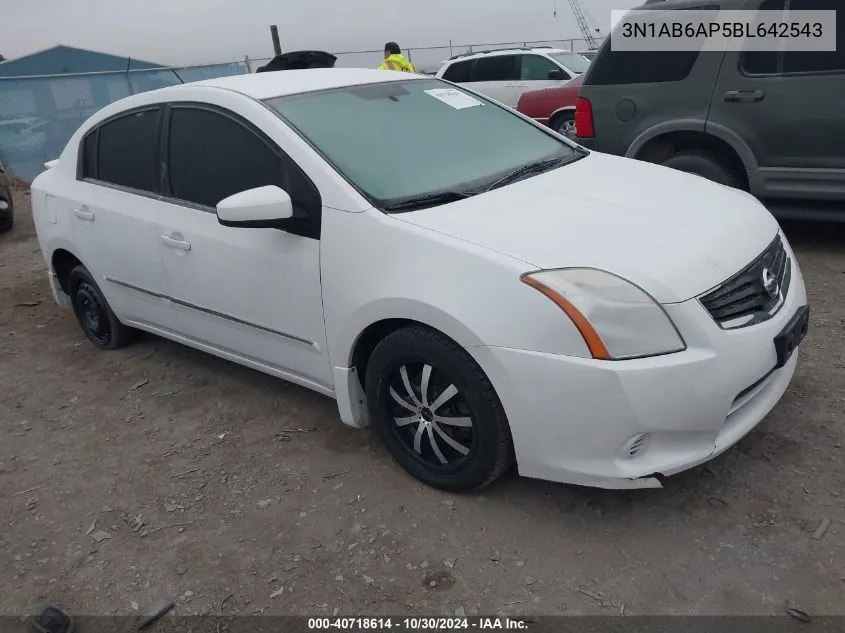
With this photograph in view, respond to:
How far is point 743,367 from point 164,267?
2.77 metres

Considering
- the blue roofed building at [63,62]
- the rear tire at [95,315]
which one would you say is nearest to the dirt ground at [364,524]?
the rear tire at [95,315]

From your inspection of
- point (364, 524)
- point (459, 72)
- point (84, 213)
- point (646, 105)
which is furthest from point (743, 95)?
point (459, 72)

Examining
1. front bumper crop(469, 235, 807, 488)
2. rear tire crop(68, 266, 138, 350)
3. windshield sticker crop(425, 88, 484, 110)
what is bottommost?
rear tire crop(68, 266, 138, 350)

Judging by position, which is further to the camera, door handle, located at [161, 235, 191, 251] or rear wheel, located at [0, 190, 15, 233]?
rear wheel, located at [0, 190, 15, 233]

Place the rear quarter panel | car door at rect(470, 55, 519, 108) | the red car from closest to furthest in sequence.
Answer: the rear quarter panel → the red car → car door at rect(470, 55, 519, 108)

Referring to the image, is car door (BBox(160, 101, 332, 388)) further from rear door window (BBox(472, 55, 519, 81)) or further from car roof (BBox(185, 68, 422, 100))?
rear door window (BBox(472, 55, 519, 81))

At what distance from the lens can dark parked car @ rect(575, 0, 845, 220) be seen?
195 inches

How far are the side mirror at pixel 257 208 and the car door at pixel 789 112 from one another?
143 inches

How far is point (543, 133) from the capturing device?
4.00m

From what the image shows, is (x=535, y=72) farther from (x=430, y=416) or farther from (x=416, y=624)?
(x=416, y=624)

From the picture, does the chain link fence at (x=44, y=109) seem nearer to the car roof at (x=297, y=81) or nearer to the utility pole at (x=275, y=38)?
the utility pole at (x=275, y=38)

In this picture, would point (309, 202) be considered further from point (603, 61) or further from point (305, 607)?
point (603, 61)

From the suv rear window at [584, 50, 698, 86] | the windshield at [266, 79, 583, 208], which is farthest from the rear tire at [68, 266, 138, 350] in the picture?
the suv rear window at [584, 50, 698, 86]

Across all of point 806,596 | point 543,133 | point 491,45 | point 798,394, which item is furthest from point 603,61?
point 491,45
